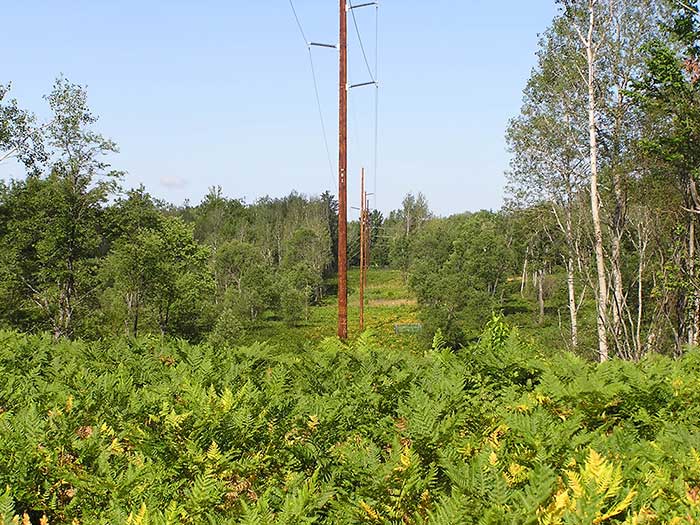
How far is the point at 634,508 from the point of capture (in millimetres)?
2252

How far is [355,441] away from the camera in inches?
145

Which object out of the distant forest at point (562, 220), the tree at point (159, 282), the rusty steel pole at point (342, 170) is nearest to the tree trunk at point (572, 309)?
the distant forest at point (562, 220)

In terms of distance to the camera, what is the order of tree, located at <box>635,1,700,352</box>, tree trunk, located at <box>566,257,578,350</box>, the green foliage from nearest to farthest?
the green foliage
tree, located at <box>635,1,700,352</box>
tree trunk, located at <box>566,257,578,350</box>

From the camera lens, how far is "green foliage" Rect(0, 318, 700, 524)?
Answer: 7.75 feet

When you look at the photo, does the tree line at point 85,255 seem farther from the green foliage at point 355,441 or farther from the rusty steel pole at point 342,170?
the green foliage at point 355,441

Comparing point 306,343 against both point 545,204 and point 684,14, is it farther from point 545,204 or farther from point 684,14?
point 545,204

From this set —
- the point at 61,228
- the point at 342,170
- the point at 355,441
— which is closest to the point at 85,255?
the point at 61,228

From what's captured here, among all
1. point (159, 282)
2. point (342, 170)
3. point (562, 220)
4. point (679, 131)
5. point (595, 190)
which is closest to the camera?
point (342, 170)

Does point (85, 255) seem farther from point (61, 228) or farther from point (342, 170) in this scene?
point (342, 170)

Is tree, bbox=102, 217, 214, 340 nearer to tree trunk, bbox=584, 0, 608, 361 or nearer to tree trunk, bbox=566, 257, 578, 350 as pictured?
tree trunk, bbox=566, 257, 578, 350

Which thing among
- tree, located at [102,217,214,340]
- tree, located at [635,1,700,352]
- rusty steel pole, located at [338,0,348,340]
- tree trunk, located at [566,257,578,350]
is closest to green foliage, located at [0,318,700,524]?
rusty steel pole, located at [338,0,348,340]

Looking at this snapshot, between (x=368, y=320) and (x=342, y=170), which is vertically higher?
(x=342, y=170)

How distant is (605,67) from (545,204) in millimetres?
6966

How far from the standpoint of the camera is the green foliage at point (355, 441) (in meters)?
2.36
